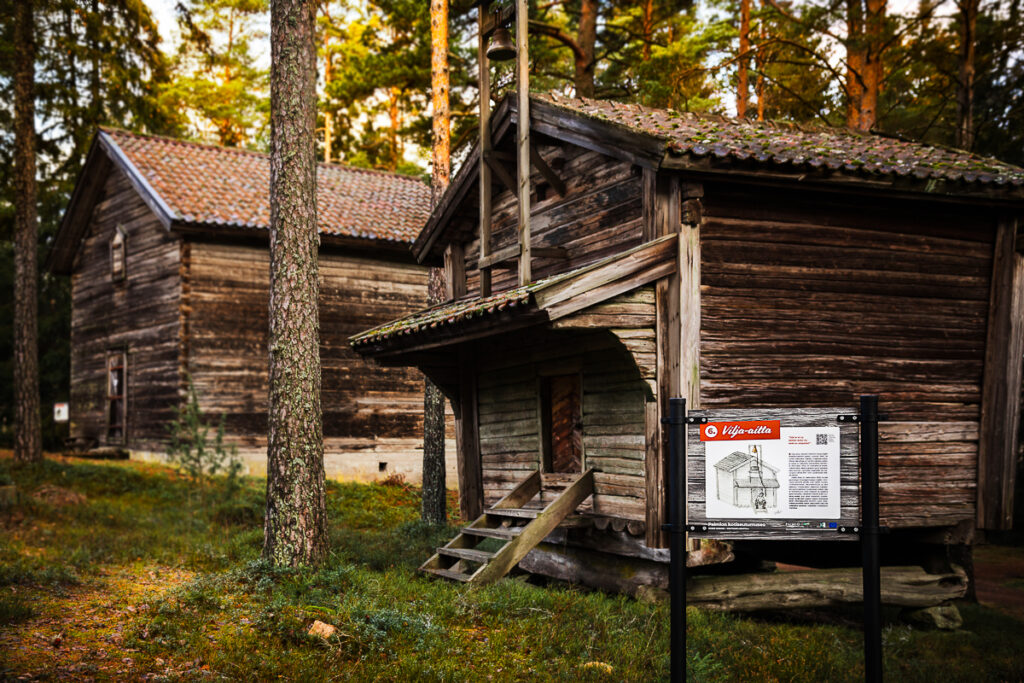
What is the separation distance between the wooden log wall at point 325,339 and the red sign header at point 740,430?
15198mm

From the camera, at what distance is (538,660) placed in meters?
6.79

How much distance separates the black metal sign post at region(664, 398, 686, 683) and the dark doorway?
497 cm

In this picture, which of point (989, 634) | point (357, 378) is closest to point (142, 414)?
point (357, 378)

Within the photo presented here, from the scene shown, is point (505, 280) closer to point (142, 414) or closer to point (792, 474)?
point (792, 474)

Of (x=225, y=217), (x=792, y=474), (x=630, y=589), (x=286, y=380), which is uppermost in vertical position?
(x=225, y=217)

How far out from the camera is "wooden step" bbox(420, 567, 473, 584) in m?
8.91

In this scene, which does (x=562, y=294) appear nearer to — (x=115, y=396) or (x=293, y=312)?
(x=293, y=312)

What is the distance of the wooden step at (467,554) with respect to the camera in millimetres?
9047

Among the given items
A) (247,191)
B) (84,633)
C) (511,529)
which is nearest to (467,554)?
(511,529)

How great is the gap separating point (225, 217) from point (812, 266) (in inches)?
537

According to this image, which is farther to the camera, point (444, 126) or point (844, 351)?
point (444, 126)

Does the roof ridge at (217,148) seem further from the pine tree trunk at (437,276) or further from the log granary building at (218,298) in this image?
the pine tree trunk at (437,276)

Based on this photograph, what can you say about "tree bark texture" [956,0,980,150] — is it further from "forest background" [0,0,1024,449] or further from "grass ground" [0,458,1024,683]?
"grass ground" [0,458,1024,683]

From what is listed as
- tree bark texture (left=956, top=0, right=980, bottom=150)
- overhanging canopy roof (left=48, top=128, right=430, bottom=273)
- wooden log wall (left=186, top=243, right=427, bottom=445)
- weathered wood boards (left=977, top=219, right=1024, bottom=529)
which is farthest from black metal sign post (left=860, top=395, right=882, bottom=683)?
wooden log wall (left=186, top=243, right=427, bottom=445)
